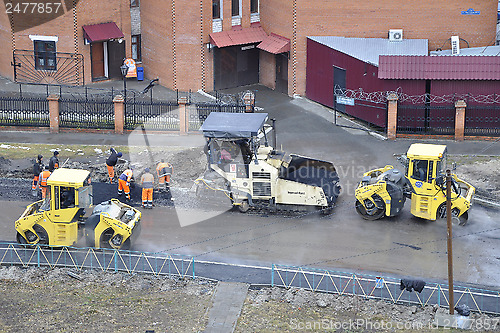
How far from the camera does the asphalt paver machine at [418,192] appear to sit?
29062 mm

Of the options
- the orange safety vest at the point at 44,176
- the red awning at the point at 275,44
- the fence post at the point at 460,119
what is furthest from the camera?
the red awning at the point at 275,44

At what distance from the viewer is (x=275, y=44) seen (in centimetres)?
4425

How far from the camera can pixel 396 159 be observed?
36.1 metres

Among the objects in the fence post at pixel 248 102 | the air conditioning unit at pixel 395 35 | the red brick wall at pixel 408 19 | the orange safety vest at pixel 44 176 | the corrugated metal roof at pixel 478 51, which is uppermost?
the red brick wall at pixel 408 19

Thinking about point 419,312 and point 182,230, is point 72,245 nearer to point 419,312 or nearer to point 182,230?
point 182,230

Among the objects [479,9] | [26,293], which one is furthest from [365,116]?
[26,293]

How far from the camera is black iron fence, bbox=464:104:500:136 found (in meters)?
38.2

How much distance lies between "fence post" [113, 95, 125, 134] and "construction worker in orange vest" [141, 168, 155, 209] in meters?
8.66

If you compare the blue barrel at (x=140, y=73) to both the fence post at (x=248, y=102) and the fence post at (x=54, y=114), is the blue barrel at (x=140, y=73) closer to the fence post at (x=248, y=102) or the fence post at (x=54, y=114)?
the fence post at (x=54, y=114)

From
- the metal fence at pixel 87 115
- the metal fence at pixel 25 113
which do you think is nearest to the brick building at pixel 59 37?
the metal fence at pixel 25 113

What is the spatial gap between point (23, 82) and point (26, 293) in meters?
22.0

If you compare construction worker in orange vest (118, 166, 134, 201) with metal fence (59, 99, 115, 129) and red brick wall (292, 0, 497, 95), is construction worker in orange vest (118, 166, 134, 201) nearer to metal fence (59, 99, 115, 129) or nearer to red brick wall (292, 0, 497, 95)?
metal fence (59, 99, 115, 129)

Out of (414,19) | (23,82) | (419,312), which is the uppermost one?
(414,19)

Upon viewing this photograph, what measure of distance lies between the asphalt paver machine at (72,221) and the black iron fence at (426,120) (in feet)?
50.1
